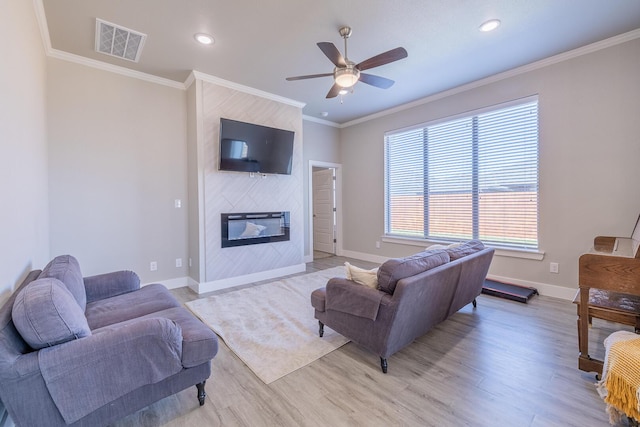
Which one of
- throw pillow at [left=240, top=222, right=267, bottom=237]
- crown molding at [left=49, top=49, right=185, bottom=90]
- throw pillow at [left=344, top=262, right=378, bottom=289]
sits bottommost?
throw pillow at [left=344, top=262, right=378, bottom=289]

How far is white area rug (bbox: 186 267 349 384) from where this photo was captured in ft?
7.20

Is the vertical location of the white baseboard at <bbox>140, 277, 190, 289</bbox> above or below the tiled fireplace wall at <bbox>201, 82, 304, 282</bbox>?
below

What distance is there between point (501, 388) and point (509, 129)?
3.50 m

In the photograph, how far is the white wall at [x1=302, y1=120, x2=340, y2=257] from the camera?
224 inches

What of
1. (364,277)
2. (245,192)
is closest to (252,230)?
(245,192)

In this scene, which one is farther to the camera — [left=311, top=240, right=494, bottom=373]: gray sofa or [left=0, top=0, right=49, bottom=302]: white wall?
[left=311, top=240, right=494, bottom=373]: gray sofa

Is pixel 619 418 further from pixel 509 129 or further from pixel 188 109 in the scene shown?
pixel 188 109

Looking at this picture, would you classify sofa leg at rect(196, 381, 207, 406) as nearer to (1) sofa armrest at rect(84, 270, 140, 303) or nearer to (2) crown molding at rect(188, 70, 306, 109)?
(1) sofa armrest at rect(84, 270, 140, 303)

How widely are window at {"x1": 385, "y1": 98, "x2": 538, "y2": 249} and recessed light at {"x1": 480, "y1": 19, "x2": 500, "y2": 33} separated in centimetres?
142

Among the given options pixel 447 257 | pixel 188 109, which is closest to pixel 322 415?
pixel 447 257

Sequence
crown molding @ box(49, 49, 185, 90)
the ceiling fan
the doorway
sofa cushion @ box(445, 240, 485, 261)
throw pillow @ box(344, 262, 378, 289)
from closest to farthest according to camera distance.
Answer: throw pillow @ box(344, 262, 378, 289)
the ceiling fan
sofa cushion @ box(445, 240, 485, 261)
crown molding @ box(49, 49, 185, 90)
the doorway

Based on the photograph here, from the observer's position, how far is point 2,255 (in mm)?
1483

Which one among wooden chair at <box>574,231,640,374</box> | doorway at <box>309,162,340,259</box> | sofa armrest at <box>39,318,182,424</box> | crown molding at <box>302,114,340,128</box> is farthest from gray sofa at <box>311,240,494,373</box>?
crown molding at <box>302,114,340,128</box>

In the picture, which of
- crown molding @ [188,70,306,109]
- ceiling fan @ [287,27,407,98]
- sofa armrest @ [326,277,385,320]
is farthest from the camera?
crown molding @ [188,70,306,109]
